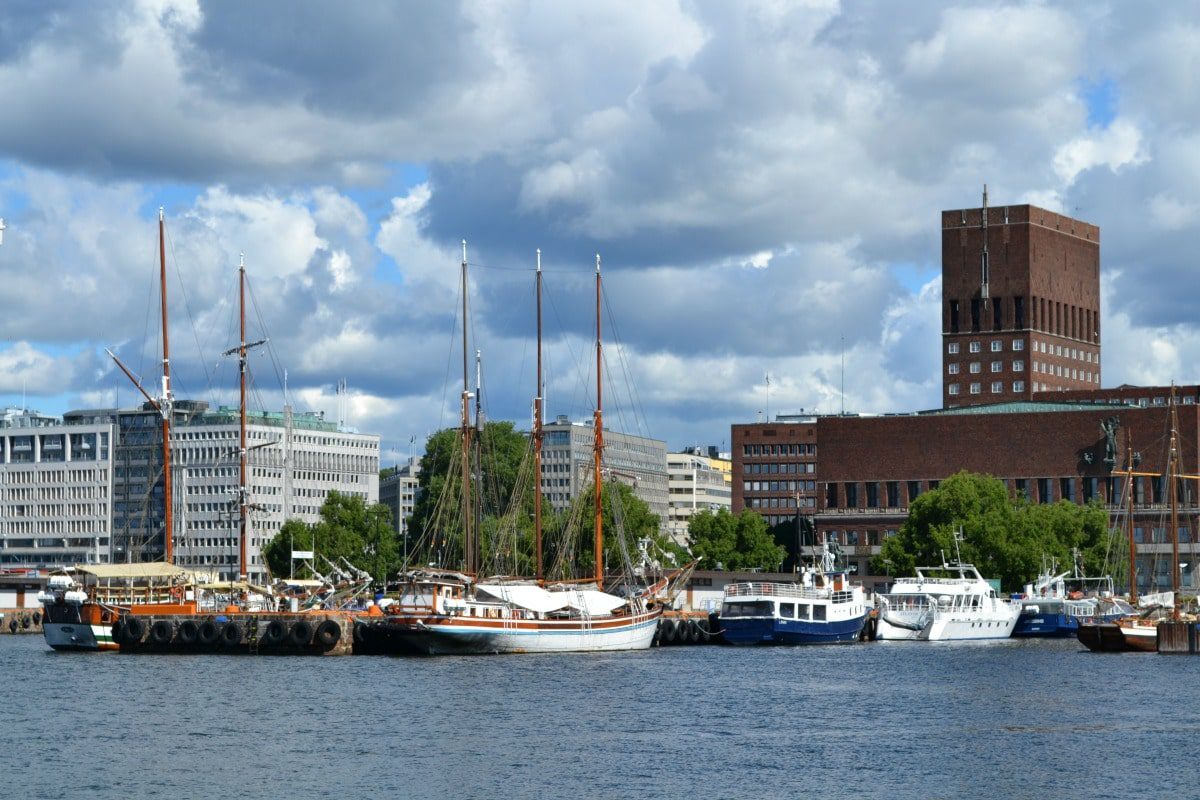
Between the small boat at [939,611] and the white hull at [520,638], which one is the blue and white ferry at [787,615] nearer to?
the small boat at [939,611]

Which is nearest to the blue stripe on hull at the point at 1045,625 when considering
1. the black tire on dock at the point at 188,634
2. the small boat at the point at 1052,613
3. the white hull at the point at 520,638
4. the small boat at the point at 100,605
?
the small boat at the point at 1052,613

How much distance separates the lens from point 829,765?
7638 cm

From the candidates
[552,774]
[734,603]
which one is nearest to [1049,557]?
[734,603]

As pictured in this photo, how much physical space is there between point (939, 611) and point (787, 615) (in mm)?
15059

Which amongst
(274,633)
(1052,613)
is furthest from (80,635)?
(1052,613)

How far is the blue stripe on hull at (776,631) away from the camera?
151250 mm

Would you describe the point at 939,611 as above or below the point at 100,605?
below

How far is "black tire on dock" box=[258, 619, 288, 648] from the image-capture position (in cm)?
13212

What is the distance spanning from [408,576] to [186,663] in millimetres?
14604

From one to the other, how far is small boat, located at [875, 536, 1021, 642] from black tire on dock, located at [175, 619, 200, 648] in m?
53.7

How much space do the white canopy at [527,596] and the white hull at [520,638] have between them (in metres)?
1.12

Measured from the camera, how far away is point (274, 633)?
434 feet

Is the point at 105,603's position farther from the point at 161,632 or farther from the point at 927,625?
the point at 927,625

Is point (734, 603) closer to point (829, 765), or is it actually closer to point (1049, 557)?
point (1049, 557)
